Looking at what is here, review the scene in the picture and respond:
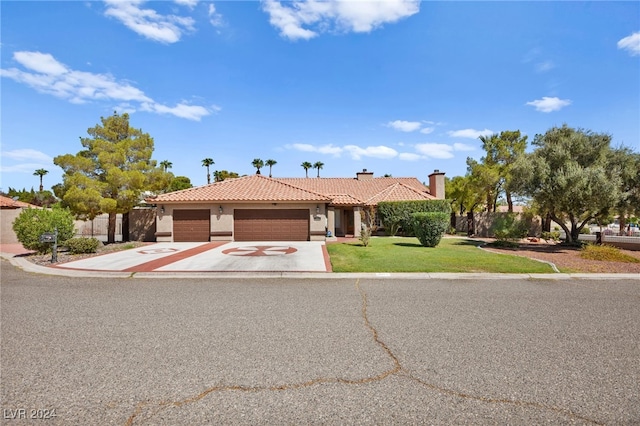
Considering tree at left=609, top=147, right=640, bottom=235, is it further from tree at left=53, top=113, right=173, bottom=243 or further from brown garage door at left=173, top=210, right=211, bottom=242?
tree at left=53, top=113, right=173, bottom=243

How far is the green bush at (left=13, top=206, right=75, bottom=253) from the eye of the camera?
14.0 meters

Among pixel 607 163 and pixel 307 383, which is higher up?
pixel 607 163

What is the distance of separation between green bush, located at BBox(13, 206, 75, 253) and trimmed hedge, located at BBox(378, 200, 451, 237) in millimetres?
20310

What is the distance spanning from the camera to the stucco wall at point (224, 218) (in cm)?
2170

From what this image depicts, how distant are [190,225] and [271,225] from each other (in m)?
5.55

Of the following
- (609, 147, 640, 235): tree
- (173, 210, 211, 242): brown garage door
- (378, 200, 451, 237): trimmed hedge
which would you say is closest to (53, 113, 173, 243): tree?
(173, 210, 211, 242): brown garage door

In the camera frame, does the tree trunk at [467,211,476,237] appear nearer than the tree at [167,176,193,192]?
Yes

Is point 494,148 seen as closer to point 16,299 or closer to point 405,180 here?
point 405,180

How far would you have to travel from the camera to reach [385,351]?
419 centimetres

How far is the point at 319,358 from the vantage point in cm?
395

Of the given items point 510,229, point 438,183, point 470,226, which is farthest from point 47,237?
point 438,183

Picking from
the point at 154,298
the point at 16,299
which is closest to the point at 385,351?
the point at 154,298

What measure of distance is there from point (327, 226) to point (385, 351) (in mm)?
19765

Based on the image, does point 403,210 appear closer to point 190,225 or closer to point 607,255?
point 607,255
